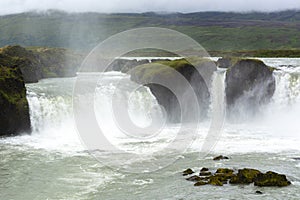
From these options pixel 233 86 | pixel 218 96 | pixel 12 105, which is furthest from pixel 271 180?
pixel 218 96

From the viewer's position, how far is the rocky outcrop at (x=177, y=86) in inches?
1796

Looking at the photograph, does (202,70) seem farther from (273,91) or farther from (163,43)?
(163,43)

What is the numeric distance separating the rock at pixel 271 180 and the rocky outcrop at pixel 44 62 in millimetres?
46400

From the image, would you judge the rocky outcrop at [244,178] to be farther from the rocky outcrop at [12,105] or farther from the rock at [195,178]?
the rocky outcrop at [12,105]

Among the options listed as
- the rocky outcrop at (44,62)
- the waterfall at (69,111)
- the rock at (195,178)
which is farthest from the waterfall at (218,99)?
the rocky outcrop at (44,62)

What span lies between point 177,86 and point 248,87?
8888mm

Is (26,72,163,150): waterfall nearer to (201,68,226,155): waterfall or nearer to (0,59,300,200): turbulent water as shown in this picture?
(0,59,300,200): turbulent water

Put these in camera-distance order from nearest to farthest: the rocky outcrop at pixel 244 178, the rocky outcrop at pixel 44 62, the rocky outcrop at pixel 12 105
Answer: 1. the rocky outcrop at pixel 244 178
2. the rocky outcrop at pixel 12 105
3. the rocky outcrop at pixel 44 62

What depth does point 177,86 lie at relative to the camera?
45.8 meters

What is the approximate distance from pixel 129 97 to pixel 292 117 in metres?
19.3

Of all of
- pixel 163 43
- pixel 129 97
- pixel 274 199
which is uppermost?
pixel 163 43

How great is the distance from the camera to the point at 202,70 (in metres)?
48.3

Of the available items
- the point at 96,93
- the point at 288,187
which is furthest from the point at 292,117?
the point at 288,187

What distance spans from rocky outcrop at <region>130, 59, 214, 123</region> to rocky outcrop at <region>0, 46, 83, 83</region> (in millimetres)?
22246
